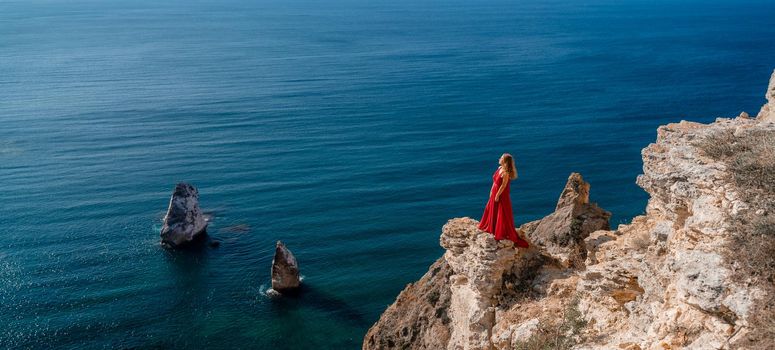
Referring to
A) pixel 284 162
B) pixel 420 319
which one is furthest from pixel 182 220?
pixel 420 319

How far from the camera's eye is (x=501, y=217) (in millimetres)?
17750

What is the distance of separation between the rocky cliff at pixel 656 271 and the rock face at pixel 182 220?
33.0 meters

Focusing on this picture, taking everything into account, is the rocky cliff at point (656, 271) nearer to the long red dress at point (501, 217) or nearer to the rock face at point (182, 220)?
the long red dress at point (501, 217)

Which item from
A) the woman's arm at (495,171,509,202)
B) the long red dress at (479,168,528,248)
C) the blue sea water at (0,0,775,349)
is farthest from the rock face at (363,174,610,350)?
the blue sea water at (0,0,775,349)

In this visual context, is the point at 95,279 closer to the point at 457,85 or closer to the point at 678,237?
the point at 678,237

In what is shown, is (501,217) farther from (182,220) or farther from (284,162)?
(284,162)

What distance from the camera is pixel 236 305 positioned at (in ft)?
137

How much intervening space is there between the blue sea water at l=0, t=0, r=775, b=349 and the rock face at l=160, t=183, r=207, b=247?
4.11 ft

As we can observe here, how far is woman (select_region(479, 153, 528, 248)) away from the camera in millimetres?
17516

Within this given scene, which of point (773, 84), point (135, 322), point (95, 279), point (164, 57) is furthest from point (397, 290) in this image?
point (164, 57)

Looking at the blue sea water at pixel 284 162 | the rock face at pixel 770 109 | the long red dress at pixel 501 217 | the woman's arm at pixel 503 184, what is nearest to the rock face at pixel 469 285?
the long red dress at pixel 501 217

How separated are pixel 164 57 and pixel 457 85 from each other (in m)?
73.0

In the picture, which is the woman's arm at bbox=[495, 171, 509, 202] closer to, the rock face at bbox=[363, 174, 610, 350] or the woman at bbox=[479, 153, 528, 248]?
the woman at bbox=[479, 153, 528, 248]

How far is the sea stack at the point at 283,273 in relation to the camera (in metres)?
43.3
